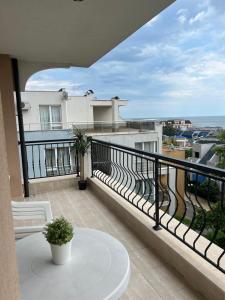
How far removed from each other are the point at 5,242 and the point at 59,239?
0.86m

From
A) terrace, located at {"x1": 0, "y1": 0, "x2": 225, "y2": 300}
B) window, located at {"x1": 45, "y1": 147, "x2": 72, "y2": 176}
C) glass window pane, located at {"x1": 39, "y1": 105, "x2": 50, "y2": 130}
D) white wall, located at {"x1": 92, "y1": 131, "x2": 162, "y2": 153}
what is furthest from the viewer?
glass window pane, located at {"x1": 39, "y1": 105, "x2": 50, "y2": 130}

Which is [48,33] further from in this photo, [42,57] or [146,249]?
[146,249]

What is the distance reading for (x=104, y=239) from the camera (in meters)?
1.82

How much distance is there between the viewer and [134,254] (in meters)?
2.44

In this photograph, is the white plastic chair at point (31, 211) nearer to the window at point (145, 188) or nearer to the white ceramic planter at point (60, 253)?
the white ceramic planter at point (60, 253)

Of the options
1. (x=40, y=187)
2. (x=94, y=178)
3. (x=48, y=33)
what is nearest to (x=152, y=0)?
(x=48, y=33)

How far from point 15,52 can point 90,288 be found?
3.45m

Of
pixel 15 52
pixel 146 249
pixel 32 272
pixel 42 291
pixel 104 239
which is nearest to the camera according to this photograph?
pixel 42 291

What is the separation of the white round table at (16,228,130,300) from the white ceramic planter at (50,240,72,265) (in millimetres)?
30

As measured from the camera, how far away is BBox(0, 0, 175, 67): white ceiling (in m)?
2.02

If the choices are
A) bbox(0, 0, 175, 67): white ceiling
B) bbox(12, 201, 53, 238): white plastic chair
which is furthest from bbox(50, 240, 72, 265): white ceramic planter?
bbox(0, 0, 175, 67): white ceiling

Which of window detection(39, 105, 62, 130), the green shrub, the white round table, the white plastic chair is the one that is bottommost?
the white plastic chair

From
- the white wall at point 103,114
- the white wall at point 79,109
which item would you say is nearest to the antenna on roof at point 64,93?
the white wall at point 79,109

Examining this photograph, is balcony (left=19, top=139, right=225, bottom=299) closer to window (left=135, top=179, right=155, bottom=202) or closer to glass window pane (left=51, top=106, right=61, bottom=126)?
window (left=135, top=179, right=155, bottom=202)
